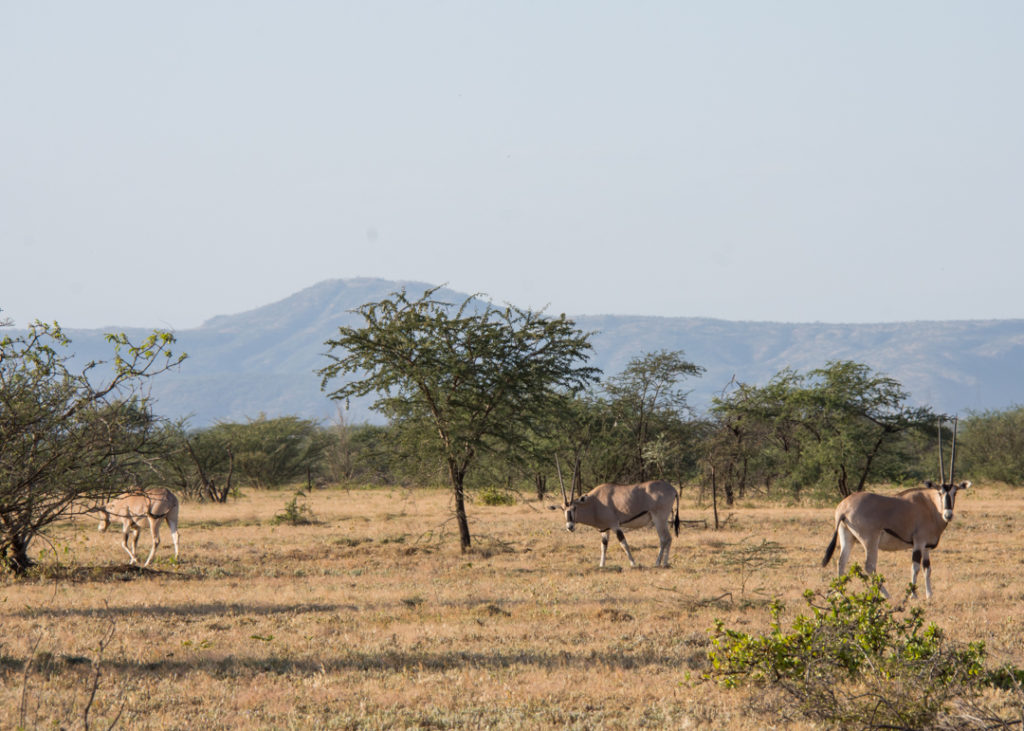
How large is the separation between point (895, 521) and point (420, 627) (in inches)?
310

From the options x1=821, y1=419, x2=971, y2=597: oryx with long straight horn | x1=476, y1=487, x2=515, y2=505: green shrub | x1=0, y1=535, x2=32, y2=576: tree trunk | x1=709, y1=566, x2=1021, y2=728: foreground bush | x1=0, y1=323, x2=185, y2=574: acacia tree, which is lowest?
x1=476, y1=487, x2=515, y2=505: green shrub

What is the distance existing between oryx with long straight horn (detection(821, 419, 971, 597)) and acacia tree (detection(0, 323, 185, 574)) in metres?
10.8

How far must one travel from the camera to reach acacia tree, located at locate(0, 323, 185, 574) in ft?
31.8

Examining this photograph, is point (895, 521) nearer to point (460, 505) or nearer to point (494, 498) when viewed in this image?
point (460, 505)

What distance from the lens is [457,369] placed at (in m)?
22.7

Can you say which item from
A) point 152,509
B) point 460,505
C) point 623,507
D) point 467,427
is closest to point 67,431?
point 152,509

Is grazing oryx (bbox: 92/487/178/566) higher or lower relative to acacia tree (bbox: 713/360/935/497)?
lower

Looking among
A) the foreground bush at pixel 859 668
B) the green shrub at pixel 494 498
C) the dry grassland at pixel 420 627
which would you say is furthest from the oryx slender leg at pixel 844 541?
the green shrub at pixel 494 498

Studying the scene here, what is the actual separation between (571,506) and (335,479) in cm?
4623

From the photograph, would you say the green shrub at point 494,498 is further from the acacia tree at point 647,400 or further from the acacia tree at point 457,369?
the acacia tree at point 457,369

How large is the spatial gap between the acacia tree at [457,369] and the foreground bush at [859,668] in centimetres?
1353

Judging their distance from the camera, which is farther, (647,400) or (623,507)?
(647,400)

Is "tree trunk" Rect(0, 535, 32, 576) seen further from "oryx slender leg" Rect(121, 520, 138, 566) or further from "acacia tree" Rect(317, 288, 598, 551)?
"acacia tree" Rect(317, 288, 598, 551)

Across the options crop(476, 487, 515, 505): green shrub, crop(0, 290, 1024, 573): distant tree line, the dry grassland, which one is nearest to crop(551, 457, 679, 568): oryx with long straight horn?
crop(0, 290, 1024, 573): distant tree line
